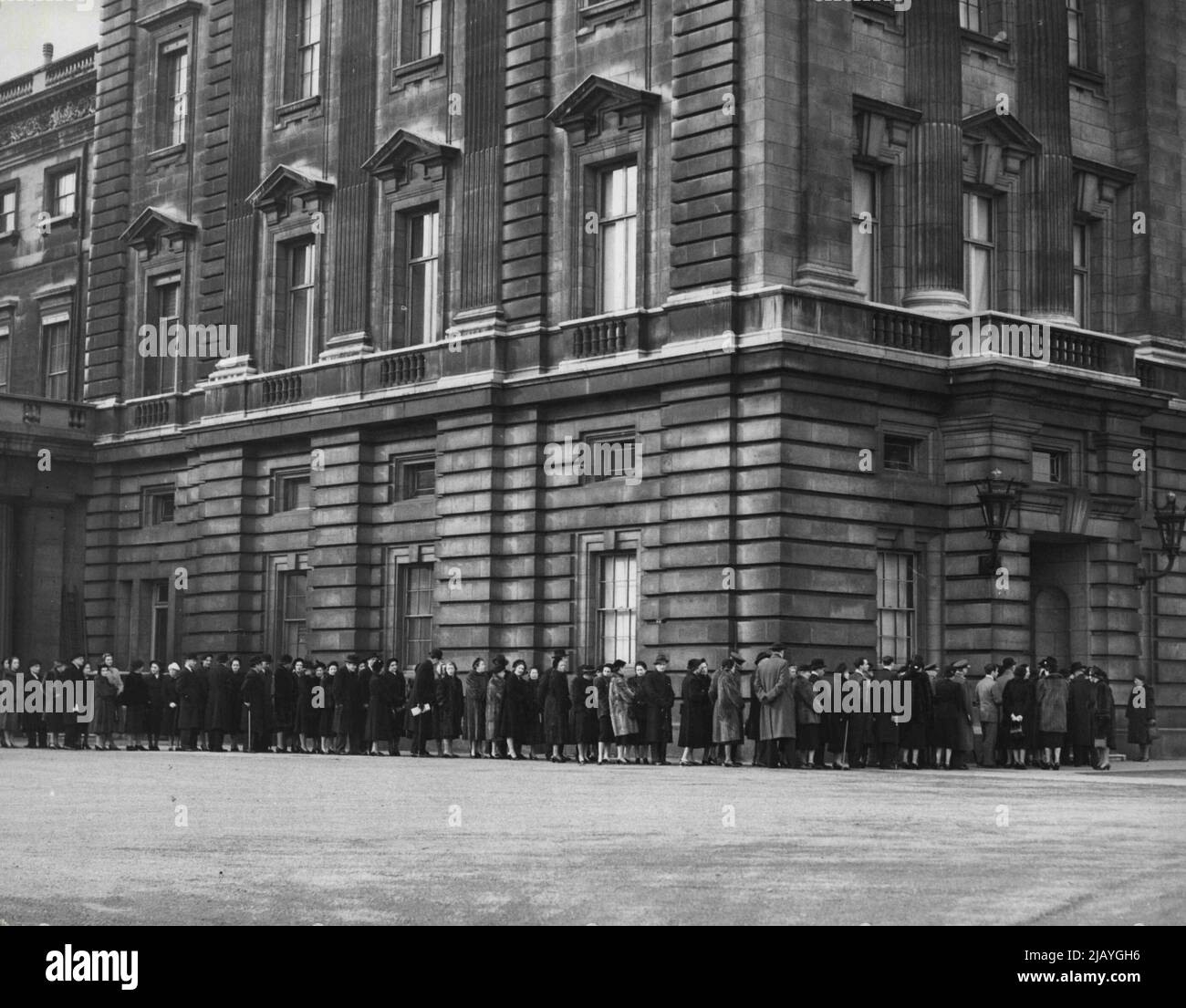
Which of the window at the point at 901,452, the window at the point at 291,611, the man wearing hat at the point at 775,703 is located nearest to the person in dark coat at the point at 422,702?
the man wearing hat at the point at 775,703

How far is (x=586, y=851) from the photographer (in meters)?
15.4

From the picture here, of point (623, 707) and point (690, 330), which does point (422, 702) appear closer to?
point (623, 707)

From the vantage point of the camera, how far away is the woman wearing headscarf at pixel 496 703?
→ 32.8m

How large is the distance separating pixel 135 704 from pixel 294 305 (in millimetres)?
9657

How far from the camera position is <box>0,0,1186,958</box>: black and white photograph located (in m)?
31.2

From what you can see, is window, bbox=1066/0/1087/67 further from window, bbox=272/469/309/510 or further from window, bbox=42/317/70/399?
window, bbox=42/317/70/399

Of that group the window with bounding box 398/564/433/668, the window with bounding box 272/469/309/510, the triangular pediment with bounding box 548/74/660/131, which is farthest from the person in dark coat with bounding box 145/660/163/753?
the triangular pediment with bounding box 548/74/660/131

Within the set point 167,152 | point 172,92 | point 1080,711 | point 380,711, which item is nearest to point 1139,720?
point 1080,711

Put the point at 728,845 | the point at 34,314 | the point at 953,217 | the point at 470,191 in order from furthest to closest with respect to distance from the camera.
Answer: the point at 34,314, the point at 470,191, the point at 953,217, the point at 728,845

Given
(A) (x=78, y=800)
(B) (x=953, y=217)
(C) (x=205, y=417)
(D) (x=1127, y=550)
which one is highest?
(B) (x=953, y=217)
